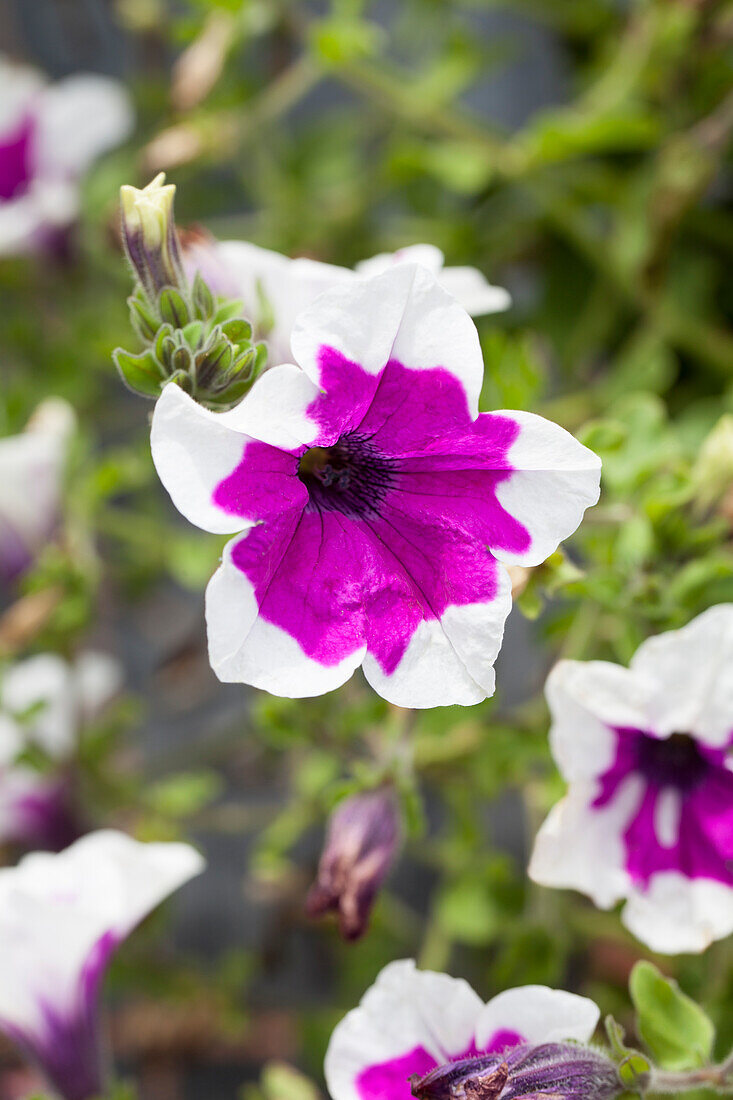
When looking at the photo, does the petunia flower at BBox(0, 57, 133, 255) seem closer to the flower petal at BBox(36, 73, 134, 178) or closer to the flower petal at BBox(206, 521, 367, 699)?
the flower petal at BBox(36, 73, 134, 178)

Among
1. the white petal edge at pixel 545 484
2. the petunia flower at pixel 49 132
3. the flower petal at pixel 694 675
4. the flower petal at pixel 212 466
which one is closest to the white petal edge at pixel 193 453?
the flower petal at pixel 212 466

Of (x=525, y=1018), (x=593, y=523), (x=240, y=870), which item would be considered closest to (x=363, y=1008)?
(x=525, y=1018)

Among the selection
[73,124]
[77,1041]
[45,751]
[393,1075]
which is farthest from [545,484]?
[73,124]

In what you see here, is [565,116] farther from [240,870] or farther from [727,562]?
[240,870]

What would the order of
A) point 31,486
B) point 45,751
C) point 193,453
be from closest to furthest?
point 193,453
point 31,486
point 45,751

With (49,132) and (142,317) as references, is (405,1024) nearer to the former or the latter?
(142,317)

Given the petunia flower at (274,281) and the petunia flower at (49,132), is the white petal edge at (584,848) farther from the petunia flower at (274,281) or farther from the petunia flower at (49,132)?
the petunia flower at (49,132)

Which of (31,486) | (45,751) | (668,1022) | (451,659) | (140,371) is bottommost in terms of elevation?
(45,751)
